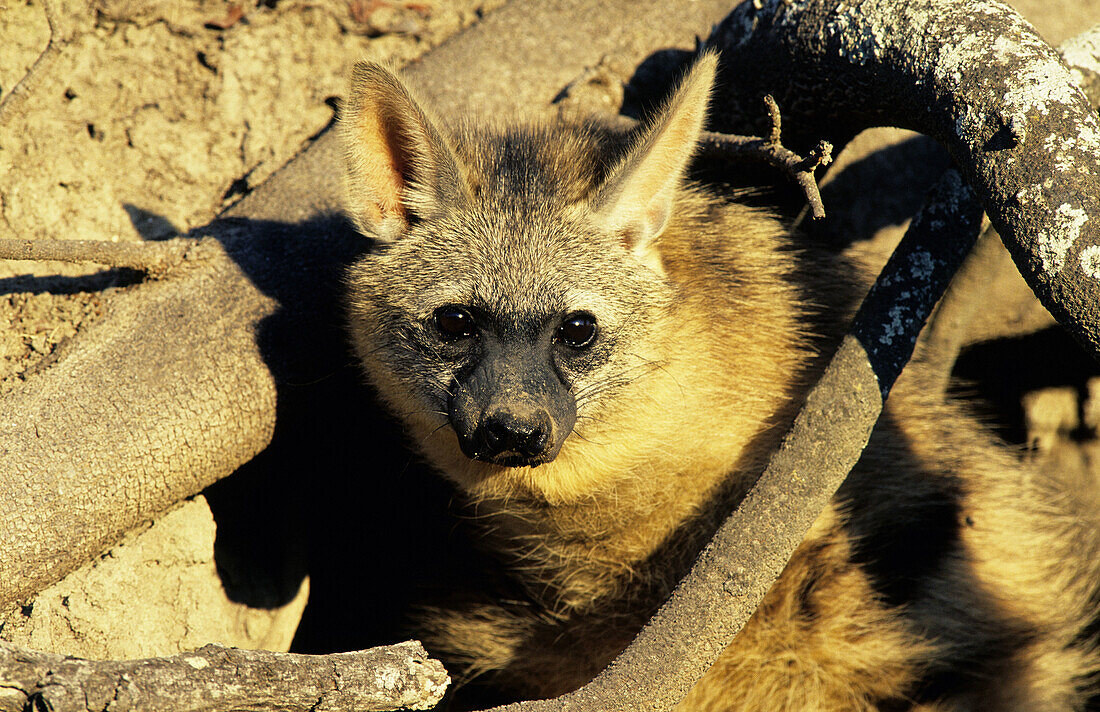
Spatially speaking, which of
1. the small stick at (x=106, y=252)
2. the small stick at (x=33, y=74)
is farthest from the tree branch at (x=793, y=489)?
the small stick at (x=33, y=74)

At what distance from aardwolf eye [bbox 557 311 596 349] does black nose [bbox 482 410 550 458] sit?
0.39m

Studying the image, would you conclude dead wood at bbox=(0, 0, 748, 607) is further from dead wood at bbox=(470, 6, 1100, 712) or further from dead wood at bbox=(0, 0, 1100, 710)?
dead wood at bbox=(470, 6, 1100, 712)

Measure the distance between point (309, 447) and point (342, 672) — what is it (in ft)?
5.78

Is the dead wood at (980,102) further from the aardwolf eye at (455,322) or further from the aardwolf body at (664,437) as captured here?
the aardwolf eye at (455,322)

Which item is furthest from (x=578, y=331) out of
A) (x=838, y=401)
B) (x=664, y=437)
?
(x=838, y=401)

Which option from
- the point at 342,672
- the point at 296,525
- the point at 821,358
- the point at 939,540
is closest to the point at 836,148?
the point at 821,358

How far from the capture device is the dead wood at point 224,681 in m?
1.58

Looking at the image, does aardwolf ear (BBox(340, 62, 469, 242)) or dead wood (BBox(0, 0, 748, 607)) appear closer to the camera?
dead wood (BBox(0, 0, 748, 607))

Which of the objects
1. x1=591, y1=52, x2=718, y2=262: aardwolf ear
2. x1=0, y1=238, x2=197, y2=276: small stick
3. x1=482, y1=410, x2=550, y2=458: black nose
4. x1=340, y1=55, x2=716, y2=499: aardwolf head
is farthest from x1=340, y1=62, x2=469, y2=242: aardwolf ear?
x1=482, y1=410, x2=550, y2=458: black nose

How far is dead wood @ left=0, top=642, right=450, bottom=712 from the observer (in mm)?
1584

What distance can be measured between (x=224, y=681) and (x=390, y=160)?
167cm

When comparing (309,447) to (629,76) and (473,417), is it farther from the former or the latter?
(629,76)

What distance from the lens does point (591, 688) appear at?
2.02 metres

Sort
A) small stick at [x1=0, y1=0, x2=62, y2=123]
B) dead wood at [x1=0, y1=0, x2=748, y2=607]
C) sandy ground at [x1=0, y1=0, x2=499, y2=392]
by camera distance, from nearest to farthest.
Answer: dead wood at [x1=0, y1=0, x2=748, y2=607]
small stick at [x1=0, y1=0, x2=62, y2=123]
sandy ground at [x1=0, y1=0, x2=499, y2=392]
